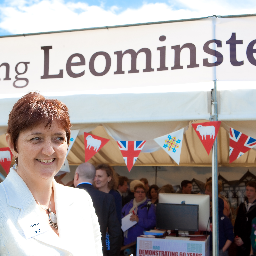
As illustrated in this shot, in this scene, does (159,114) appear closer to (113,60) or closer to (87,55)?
(113,60)

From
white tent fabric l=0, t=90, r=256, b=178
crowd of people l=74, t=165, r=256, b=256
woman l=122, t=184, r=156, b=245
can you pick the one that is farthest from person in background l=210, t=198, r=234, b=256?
white tent fabric l=0, t=90, r=256, b=178

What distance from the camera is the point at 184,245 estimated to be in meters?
3.82

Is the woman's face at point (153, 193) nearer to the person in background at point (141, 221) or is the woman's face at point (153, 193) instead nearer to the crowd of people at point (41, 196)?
the person in background at point (141, 221)

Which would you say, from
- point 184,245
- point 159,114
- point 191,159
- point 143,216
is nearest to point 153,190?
point 191,159

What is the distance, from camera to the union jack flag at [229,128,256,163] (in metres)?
3.63

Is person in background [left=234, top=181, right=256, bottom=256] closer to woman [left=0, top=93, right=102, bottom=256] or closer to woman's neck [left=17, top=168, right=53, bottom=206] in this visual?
woman [left=0, top=93, right=102, bottom=256]

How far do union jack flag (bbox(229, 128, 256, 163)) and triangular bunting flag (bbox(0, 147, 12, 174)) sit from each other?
9.37ft

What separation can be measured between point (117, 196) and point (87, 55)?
77.9 inches

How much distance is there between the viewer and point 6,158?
4395 mm

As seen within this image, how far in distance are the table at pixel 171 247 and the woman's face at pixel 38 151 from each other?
299cm

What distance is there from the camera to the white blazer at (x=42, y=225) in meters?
1.03

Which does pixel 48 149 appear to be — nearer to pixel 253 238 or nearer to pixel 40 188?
pixel 40 188

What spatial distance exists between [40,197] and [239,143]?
287 centimetres

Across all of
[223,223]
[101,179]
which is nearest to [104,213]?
[101,179]
